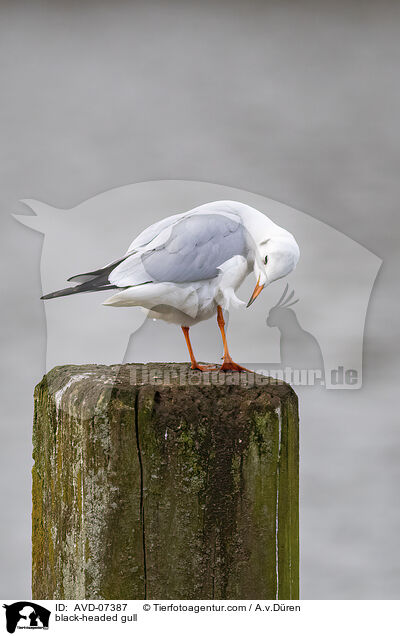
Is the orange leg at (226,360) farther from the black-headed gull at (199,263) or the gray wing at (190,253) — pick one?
the gray wing at (190,253)

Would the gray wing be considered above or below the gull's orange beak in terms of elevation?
above

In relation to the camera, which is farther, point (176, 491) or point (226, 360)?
point (226, 360)

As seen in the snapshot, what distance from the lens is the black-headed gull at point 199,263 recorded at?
2100 millimetres

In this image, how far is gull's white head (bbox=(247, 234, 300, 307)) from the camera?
2.09 meters

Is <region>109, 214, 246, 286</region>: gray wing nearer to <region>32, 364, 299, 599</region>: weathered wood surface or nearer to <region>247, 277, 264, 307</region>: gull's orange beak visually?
<region>247, 277, 264, 307</region>: gull's orange beak

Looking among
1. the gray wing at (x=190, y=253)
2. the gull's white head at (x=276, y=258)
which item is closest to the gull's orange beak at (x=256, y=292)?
the gull's white head at (x=276, y=258)

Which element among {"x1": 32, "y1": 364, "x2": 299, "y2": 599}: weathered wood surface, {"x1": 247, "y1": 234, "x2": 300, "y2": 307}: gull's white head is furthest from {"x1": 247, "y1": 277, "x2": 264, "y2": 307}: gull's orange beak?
{"x1": 32, "y1": 364, "x2": 299, "y2": 599}: weathered wood surface

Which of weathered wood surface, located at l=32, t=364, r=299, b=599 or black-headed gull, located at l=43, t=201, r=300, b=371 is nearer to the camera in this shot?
weathered wood surface, located at l=32, t=364, r=299, b=599

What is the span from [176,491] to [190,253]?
30.5 inches

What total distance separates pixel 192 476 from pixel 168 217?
0.91 m

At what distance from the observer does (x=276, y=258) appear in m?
2.09

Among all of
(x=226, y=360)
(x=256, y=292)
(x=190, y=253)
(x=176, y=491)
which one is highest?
(x=190, y=253)

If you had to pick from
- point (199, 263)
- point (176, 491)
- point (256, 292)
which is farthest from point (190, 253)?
point (176, 491)

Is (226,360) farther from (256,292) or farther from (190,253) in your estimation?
(190,253)
